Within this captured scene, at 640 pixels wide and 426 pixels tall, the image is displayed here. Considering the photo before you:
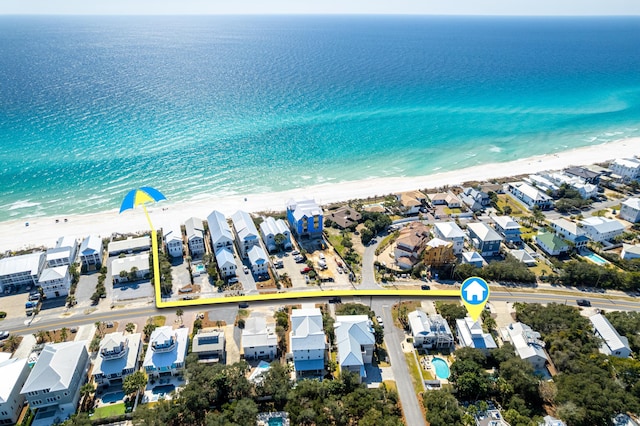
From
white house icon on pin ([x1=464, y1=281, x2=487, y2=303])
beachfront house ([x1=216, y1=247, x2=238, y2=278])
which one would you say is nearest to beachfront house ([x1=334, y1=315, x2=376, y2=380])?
white house icon on pin ([x1=464, y1=281, x2=487, y2=303])

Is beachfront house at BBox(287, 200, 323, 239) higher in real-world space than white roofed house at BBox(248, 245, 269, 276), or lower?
higher

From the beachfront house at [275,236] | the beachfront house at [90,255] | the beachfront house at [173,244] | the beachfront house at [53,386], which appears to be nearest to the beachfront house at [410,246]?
the beachfront house at [275,236]

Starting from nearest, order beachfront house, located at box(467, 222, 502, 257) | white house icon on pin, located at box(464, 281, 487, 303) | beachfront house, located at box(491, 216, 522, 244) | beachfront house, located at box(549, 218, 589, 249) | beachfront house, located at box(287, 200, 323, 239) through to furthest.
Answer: white house icon on pin, located at box(464, 281, 487, 303) < beachfront house, located at box(467, 222, 502, 257) < beachfront house, located at box(549, 218, 589, 249) < beachfront house, located at box(491, 216, 522, 244) < beachfront house, located at box(287, 200, 323, 239)

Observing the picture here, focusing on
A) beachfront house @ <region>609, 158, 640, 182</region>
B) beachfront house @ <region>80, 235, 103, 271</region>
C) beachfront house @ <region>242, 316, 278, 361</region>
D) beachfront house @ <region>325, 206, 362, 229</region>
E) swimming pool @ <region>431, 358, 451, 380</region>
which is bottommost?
swimming pool @ <region>431, 358, 451, 380</region>

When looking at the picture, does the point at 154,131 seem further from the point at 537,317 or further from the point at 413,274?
the point at 537,317

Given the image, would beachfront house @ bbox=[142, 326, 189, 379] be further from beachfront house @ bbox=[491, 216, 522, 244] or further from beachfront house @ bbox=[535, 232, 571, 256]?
beachfront house @ bbox=[535, 232, 571, 256]

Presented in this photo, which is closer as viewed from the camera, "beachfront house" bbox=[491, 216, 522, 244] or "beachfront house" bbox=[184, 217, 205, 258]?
"beachfront house" bbox=[184, 217, 205, 258]

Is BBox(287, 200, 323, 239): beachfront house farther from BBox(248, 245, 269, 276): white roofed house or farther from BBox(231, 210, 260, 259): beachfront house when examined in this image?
BBox(248, 245, 269, 276): white roofed house

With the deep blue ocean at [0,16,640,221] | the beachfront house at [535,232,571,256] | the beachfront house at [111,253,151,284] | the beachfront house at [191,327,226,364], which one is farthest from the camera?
the deep blue ocean at [0,16,640,221]
